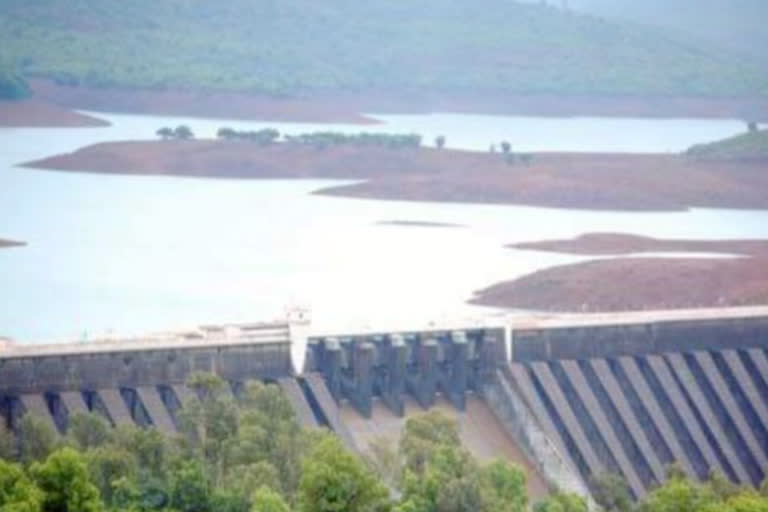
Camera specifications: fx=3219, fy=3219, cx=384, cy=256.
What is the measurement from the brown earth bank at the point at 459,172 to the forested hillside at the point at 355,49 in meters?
19.4

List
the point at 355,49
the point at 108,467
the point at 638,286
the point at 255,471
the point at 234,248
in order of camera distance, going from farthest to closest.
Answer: the point at 355,49
the point at 234,248
the point at 638,286
the point at 255,471
the point at 108,467

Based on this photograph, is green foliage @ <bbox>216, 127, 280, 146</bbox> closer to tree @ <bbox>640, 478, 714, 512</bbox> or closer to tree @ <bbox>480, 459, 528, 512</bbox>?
tree @ <bbox>480, 459, 528, 512</bbox>

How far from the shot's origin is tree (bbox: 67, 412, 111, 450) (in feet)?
138

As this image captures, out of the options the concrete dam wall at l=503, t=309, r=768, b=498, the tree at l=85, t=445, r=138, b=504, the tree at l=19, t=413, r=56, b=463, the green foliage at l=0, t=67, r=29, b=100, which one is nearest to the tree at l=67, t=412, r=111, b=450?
the tree at l=19, t=413, r=56, b=463

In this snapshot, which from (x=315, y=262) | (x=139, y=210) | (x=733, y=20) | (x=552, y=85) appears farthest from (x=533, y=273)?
(x=733, y=20)

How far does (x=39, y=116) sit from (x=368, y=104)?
84.2 feet

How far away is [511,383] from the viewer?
2004 inches

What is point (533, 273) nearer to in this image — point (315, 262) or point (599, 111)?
point (315, 262)

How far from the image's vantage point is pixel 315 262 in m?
76.1

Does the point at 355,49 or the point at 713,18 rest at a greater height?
the point at 355,49

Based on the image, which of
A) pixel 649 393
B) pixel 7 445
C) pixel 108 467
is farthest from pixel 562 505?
pixel 649 393

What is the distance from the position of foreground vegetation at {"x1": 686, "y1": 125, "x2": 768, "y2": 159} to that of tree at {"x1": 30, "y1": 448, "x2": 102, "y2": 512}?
75.9m

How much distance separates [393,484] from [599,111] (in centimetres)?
9810

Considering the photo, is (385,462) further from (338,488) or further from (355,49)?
(355,49)
